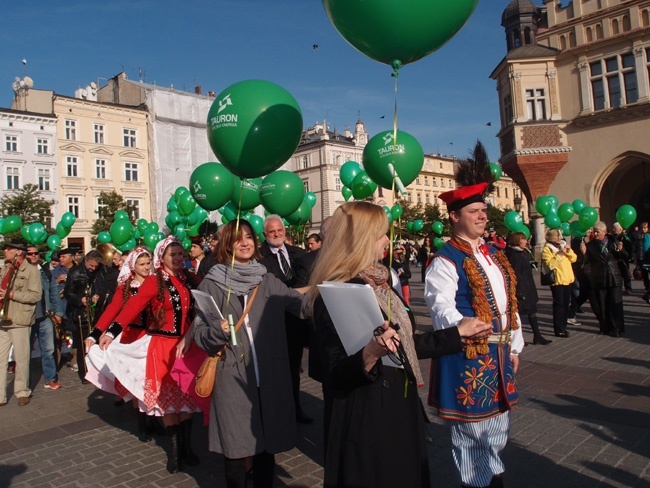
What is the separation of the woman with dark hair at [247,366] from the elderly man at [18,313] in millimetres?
4472

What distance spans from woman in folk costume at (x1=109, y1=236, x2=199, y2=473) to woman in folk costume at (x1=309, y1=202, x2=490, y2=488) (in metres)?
2.38

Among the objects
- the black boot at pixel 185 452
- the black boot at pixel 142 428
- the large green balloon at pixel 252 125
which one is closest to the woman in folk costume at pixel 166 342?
the black boot at pixel 185 452

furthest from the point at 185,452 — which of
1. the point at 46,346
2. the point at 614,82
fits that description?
the point at 614,82

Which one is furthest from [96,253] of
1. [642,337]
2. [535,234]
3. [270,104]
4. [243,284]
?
[535,234]

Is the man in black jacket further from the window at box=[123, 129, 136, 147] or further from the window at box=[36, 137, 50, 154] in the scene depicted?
the window at box=[123, 129, 136, 147]

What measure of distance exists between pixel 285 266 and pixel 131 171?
4320 centimetres

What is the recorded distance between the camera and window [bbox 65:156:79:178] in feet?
140

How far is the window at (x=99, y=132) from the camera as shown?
43716mm

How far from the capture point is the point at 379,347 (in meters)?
2.10

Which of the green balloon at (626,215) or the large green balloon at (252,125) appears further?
the green balloon at (626,215)

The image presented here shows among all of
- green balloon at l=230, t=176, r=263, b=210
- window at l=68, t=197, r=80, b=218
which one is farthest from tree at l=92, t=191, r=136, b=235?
green balloon at l=230, t=176, r=263, b=210

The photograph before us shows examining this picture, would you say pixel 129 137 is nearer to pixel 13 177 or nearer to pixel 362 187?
pixel 13 177

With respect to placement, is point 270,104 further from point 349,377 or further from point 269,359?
point 349,377

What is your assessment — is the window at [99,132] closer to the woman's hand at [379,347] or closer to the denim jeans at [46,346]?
the denim jeans at [46,346]
